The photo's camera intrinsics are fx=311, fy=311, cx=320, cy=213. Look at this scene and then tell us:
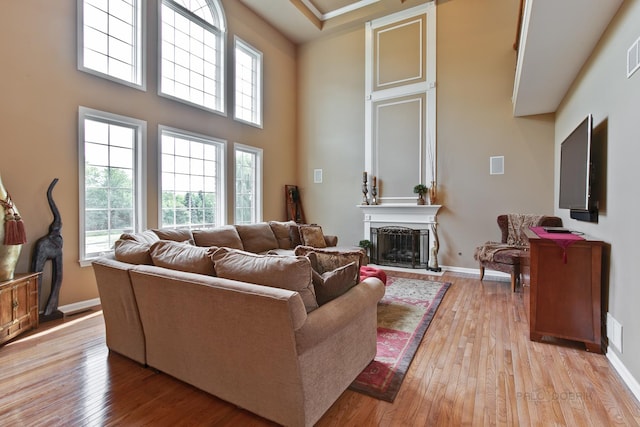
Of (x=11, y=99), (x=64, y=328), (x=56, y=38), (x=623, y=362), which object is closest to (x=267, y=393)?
(x=623, y=362)

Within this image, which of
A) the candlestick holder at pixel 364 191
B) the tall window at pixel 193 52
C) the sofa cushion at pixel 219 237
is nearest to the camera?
the sofa cushion at pixel 219 237

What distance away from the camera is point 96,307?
11.8ft

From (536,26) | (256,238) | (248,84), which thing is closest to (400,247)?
(256,238)

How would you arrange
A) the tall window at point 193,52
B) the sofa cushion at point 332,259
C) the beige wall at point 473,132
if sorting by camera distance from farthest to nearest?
the beige wall at point 473,132, the tall window at point 193,52, the sofa cushion at point 332,259

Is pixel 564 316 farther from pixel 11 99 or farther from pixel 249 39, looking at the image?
pixel 249 39

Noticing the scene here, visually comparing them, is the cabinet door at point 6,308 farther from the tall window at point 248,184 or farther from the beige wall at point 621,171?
the beige wall at point 621,171

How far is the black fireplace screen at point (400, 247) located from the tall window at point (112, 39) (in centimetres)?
452

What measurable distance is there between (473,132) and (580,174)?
2.49 m

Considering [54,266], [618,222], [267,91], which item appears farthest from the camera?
[267,91]

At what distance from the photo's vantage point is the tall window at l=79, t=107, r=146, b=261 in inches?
141

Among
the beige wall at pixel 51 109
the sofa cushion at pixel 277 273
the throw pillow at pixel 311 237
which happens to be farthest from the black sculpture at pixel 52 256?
the throw pillow at pixel 311 237

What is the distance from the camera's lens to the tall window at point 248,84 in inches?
224

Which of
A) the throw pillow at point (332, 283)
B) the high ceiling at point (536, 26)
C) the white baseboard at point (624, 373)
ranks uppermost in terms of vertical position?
the high ceiling at point (536, 26)

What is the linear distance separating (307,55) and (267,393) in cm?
682
